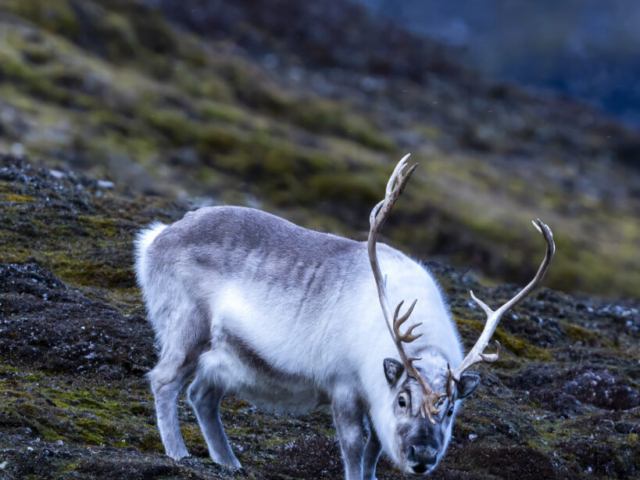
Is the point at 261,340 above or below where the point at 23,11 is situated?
above

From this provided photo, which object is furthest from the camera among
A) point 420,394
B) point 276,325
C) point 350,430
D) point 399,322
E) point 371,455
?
point 276,325

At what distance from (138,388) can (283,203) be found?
36333 mm

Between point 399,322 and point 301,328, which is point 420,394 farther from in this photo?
point 301,328

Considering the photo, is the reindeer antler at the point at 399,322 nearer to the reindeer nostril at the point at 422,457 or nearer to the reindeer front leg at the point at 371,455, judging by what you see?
the reindeer nostril at the point at 422,457

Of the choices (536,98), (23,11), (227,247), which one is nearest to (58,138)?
(23,11)

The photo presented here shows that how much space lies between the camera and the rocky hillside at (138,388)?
9.47m

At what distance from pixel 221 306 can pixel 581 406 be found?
8048mm

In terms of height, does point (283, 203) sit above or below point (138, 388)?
below

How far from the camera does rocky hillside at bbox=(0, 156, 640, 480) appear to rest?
9469 millimetres

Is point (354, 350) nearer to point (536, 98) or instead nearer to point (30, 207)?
point (30, 207)

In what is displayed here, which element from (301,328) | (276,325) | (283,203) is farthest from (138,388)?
(283,203)

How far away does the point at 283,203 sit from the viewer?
4831 cm

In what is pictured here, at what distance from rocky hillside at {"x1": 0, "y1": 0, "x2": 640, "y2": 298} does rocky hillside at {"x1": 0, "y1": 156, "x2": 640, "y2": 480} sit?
33.0 feet

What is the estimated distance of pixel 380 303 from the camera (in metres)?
9.05
